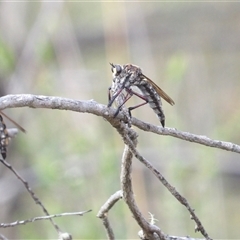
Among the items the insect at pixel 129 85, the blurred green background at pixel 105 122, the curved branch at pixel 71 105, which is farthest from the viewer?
the blurred green background at pixel 105 122

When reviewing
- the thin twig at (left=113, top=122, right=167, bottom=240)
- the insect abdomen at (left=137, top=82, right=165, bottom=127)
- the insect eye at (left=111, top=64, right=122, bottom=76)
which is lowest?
the thin twig at (left=113, top=122, right=167, bottom=240)

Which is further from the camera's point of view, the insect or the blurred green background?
the blurred green background

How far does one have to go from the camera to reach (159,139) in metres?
2.12

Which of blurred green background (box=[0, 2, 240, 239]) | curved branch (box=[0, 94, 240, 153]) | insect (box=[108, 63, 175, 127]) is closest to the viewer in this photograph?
curved branch (box=[0, 94, 240, 153])

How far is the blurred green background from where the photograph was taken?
1.79m

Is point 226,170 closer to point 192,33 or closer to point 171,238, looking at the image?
point 192,33

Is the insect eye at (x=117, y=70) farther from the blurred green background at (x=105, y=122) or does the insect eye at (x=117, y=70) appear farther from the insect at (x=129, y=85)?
the blurred green background at (x=105, y=122)

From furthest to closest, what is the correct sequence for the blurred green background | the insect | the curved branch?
the blurred green background → the insect → the curved branch

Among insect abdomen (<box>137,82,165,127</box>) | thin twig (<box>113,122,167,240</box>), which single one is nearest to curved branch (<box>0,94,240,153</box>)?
thin twig (<box>113,122,167,240</box>)

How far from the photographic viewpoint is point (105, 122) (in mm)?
2178

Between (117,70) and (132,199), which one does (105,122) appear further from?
(132,199)

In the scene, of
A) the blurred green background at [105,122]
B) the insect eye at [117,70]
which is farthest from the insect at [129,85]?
the blurred green background at [105,122]

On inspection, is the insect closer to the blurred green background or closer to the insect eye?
the insect eye

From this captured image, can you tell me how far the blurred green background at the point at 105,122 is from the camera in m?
1.79
